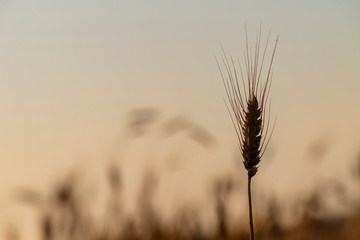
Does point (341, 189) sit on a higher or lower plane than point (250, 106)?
lower

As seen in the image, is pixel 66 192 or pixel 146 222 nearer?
pixel 66 192

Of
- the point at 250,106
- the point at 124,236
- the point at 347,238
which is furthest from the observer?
the point at 347,238

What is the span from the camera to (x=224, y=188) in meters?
4.49

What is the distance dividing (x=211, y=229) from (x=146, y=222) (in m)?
0.39

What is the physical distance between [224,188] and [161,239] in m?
0.46

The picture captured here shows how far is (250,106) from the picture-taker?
3.81 m

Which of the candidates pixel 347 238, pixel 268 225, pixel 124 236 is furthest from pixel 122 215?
pixel 347 238

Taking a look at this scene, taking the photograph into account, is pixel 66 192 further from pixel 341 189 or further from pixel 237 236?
pixel 341 189

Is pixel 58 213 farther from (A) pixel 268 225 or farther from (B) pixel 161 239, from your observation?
(A) pixel 268 225

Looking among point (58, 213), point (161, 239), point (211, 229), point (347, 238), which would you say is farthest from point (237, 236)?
point (58, 213)

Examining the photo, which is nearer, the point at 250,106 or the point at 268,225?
the point at 250,106

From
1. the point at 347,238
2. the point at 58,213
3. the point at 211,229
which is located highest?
the point at 58,213

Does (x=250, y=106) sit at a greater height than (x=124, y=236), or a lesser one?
greater

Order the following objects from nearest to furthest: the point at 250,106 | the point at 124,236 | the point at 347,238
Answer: the point at 250,106
the point at 124,236
the point at 347,238
